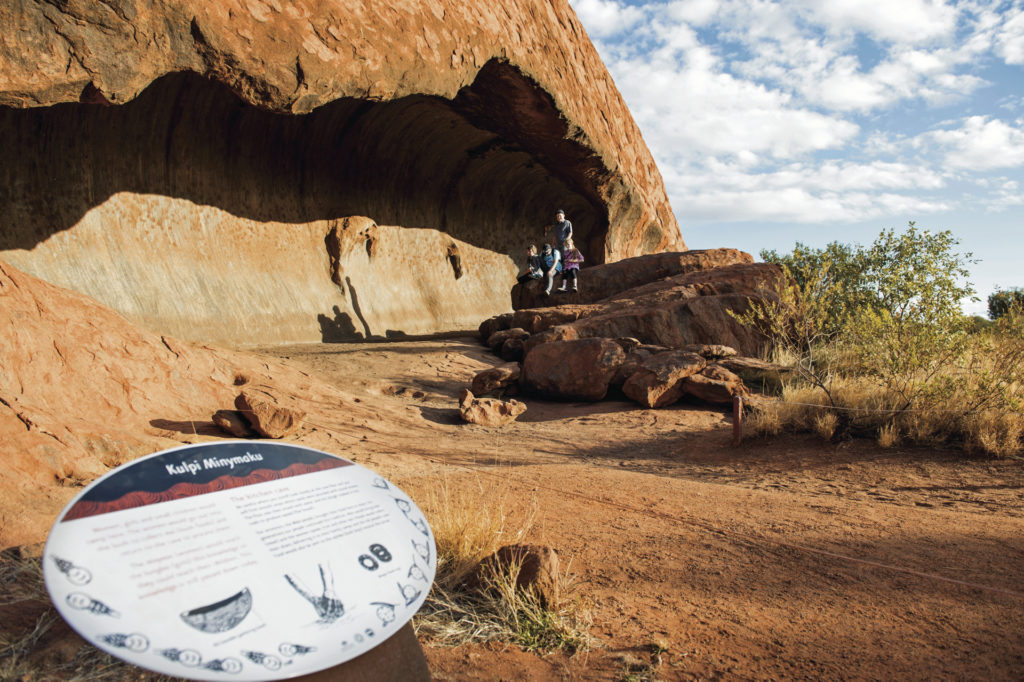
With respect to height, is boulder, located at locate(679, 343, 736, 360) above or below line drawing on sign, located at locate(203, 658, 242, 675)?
above

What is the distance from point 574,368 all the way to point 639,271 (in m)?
5.82

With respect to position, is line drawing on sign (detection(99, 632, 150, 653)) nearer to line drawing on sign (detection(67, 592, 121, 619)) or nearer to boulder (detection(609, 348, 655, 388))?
line drawing on sign (detection(67, 592, 121, 619))

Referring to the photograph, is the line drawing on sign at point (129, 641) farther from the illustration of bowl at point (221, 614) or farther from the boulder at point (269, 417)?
the boulder at point (269, 417)

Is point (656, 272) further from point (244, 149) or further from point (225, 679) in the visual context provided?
point (225, 679)

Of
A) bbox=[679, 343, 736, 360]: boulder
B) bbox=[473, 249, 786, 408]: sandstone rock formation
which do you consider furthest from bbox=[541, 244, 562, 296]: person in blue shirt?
bbox=[679, 343, 736, 360]: boulder

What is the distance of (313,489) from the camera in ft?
6.93

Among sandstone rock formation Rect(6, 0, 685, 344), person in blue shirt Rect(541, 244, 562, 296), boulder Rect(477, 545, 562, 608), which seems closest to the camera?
boulder Rect(477, 545, 562, 608)

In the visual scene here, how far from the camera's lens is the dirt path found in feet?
8.18

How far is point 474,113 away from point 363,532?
13.2m

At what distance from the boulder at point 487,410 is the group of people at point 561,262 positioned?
7.02m

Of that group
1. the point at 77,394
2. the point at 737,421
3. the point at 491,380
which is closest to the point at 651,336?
the point at 491,380

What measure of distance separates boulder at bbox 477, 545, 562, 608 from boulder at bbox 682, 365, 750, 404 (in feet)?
19.7

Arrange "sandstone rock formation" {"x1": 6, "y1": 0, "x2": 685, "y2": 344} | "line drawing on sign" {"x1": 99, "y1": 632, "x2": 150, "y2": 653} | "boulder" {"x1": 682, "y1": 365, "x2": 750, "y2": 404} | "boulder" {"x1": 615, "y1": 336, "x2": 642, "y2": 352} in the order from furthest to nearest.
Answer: "boulder" {"x1": 615, "y1": 336, "x2": 642, "y2": 352} → "boulder" {"x1": 682, "y1": 365, "x2": 750, "y2": 404} → "sandstone rock formation" {"x1": 6, "y1": 0, "x2": 685, "y2": 344} → "line drawing on sign" {"x1": 99, "y1": 632, "x2": 150, "y2": 653}

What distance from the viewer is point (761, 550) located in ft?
11.5
